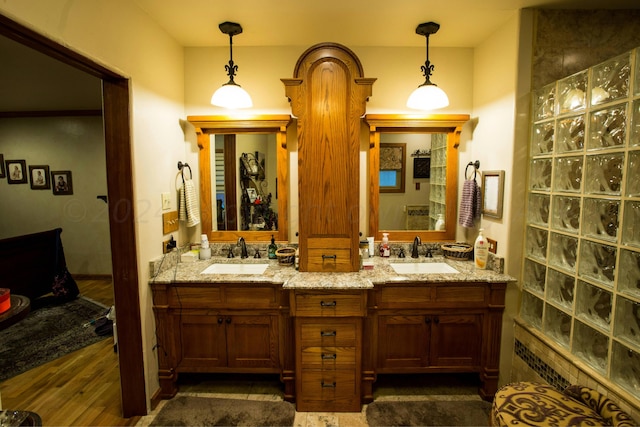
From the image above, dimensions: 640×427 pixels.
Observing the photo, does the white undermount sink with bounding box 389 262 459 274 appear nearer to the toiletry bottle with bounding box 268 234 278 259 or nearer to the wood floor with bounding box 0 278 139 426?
the toiletry bottle with bounding box 268 234 278 259

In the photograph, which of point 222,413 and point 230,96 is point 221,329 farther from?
point 230,96

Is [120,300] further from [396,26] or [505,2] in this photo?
[505,2]

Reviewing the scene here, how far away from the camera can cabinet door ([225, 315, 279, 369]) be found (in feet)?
6.68

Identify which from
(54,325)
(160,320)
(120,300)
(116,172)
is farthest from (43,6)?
(54,325)

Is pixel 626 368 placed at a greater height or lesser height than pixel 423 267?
lesser

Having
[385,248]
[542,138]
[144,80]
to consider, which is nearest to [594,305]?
[542,138]

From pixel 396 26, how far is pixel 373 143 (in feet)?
2.60

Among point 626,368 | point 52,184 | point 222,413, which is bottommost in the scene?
point 222,413

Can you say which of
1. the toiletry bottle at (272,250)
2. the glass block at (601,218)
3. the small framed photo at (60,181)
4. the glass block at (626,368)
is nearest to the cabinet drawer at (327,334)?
the toiletry bottle at (272,250)

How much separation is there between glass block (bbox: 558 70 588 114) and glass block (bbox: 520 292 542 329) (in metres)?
1.10

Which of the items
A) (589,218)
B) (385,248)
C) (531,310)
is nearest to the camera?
(589,218)

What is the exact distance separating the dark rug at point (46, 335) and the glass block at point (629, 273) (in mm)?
3609

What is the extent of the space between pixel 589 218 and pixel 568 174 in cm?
27

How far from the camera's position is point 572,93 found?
163cm
